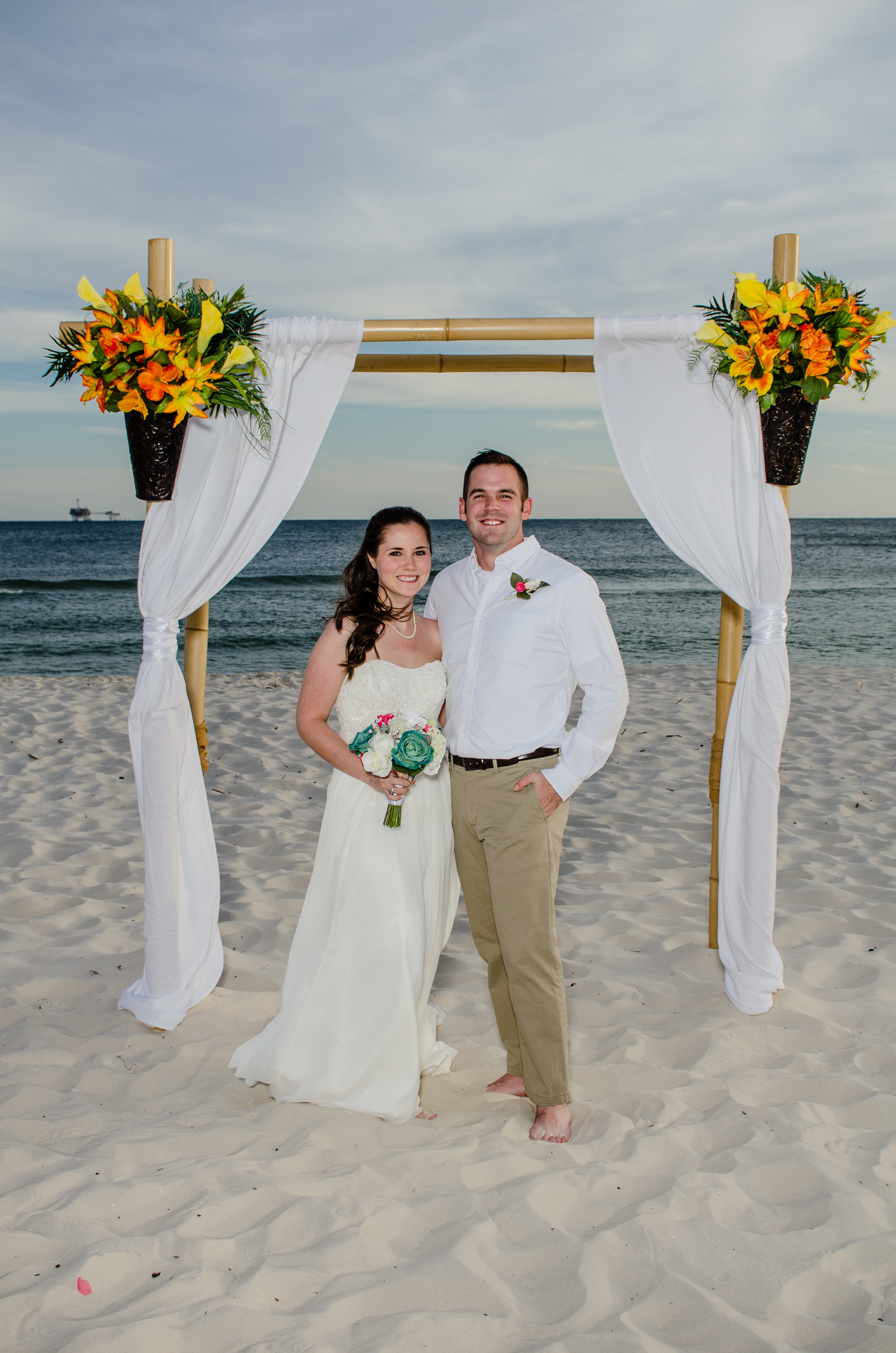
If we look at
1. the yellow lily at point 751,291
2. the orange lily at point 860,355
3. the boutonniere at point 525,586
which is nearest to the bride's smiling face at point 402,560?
the boutonniere at point 525,586

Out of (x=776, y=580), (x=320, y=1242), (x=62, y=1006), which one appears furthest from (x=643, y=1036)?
(x=62, y=1006)

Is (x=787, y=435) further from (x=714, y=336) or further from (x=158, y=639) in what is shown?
A: (x=158, y=639)

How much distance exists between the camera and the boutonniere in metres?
2.73

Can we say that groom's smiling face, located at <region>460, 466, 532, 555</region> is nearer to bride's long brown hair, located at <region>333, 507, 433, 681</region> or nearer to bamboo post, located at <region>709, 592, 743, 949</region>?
bride's long brown hair, located at <region>333, 507, 433, 681</region>

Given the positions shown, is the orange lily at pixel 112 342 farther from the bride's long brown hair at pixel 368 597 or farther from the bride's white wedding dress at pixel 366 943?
the bride's white wedding dress at pixel 366 943

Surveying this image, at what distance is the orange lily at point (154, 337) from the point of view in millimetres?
2996

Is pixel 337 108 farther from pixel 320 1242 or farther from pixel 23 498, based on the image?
pixel 23 498

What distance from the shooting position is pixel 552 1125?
2.70 m

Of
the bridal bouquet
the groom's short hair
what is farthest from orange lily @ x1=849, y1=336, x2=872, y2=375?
the bridal bouquet

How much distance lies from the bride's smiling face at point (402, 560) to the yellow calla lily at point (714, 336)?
1348 millimetres

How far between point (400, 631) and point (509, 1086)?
1665mm

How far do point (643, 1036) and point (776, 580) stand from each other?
73.2 inches

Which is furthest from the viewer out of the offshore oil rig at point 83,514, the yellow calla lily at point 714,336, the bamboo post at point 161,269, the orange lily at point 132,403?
the offshore oil rig at point 83,514

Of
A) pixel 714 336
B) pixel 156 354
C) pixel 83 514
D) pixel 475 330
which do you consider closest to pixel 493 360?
pixel 475 330
